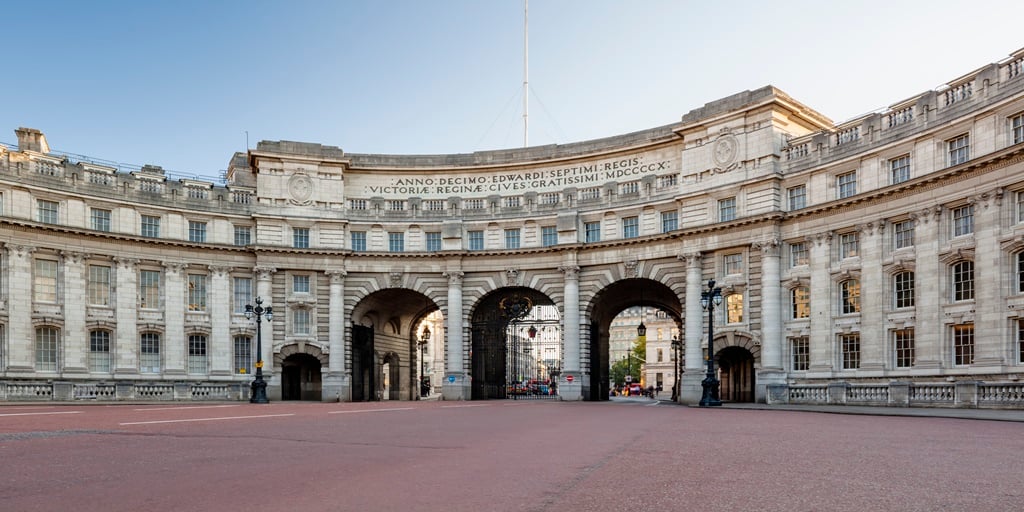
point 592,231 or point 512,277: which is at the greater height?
point 592,231

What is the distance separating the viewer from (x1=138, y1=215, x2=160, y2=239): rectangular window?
49594 millimetres

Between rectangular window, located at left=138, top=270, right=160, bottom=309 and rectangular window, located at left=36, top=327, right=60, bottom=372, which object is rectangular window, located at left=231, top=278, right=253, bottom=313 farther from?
rectangular window, located at left=36, top=327, right=60, bottom=372

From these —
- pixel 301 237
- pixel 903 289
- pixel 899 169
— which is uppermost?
pixel 899 169

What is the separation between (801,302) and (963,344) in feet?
30.9

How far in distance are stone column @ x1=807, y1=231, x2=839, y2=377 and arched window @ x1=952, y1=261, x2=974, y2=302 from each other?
21.1ft

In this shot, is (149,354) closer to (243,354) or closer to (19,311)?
(243,354)

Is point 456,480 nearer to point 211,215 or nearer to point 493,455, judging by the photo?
point 493,455

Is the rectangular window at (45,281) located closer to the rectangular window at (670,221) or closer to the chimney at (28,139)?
the chimney at (28,139)

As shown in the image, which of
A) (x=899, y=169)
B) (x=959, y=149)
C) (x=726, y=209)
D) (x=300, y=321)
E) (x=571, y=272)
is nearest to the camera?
(x=959, y=149)

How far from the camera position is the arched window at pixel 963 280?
115 feet

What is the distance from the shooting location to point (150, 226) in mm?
49875

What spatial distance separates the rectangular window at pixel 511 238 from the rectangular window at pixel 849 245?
66.1 feet

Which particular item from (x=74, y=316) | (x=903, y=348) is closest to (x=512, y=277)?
(x=903, y=348)

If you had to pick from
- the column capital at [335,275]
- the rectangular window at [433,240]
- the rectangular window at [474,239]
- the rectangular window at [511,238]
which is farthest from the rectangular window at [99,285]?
the rectangular window at [511,238]
